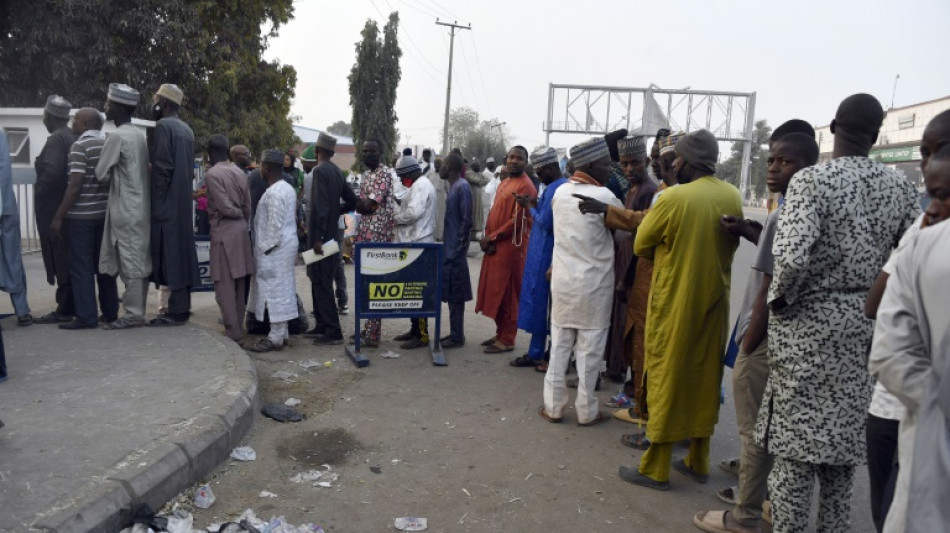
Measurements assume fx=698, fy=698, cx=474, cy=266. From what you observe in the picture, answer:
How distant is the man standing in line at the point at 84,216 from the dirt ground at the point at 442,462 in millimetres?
1599

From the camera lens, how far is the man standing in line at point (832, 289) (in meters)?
2.88

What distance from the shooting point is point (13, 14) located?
1697cm

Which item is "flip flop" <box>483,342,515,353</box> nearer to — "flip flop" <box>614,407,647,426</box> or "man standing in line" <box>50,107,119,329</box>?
"flip flop" <box>614,407,647,426</box>

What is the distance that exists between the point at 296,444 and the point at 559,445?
1.73 metres

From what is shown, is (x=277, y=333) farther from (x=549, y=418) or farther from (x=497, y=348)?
(x=549, y=418)

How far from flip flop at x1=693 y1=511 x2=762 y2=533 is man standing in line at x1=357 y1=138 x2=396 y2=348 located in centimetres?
405

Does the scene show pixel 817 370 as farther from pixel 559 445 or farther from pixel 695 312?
pixel 559 445

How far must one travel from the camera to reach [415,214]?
22.8 ft

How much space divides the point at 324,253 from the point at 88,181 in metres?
2.09

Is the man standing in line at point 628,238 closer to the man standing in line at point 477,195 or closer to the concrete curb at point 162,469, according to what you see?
the concrete curb at point 162,469

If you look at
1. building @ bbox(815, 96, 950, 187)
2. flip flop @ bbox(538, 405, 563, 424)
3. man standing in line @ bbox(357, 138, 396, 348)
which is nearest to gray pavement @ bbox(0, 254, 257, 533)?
man standing in line @ bbox(357, 138, 396, 348)

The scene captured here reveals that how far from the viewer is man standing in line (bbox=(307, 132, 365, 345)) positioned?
6770 millimetres

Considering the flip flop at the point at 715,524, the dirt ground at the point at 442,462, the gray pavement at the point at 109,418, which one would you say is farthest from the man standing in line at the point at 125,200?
the flip flop at the point at 715,524

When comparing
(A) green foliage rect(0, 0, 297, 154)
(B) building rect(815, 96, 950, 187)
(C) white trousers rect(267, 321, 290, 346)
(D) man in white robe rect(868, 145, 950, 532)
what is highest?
(B) building rect(815, 96, 950, 187)
